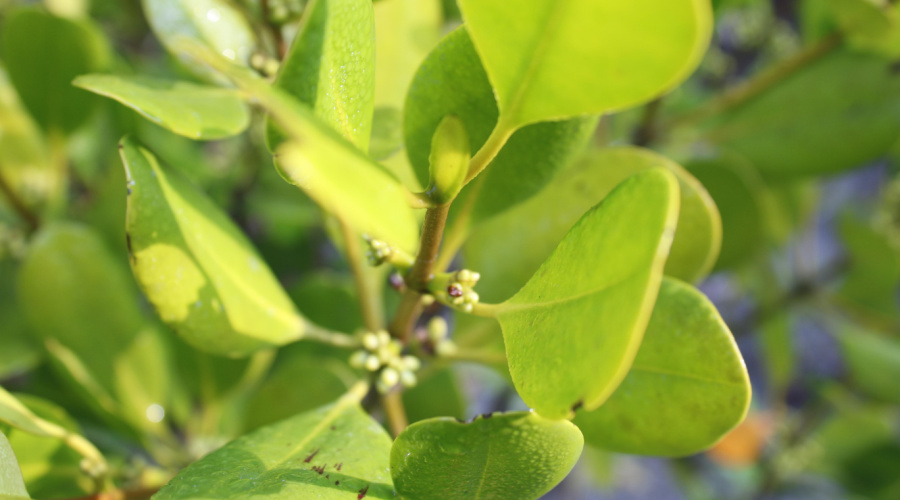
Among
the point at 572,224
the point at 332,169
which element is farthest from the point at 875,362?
the point at 332,169

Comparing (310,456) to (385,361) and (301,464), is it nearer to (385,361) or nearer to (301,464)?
(301,464)

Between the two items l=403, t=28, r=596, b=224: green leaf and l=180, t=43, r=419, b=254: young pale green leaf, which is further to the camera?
l=403, t=28, r=596, b=224: green leaf

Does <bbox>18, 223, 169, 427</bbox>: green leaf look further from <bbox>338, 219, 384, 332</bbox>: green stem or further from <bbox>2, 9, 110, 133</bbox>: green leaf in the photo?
<bbox>338, 219, 384, 332</bbox>: green stem

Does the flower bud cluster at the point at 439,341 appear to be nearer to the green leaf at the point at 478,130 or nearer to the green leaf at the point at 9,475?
the green leaf at the point at 478,130

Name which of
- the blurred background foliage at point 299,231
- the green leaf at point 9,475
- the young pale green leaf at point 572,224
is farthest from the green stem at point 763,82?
the green leaf at point 9,475

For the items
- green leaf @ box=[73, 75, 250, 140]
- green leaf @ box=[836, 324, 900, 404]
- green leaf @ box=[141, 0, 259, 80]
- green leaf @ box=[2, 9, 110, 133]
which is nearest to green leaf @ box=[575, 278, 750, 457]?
green leaf @ box=[73, 75, 250, 140]
